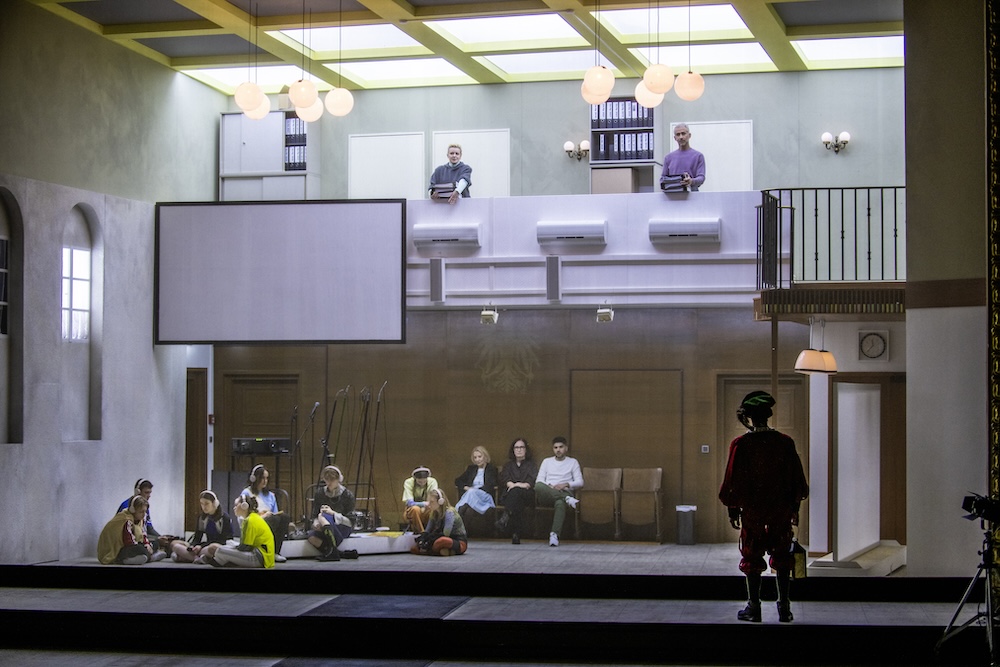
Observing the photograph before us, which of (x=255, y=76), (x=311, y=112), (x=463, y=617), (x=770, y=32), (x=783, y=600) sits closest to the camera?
(x=783, y=600)

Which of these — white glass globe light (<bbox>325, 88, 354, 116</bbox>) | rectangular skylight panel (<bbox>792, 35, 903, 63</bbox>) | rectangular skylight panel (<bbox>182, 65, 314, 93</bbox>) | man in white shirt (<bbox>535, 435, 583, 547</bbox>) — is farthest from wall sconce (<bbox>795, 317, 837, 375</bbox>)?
rectangular skylight panel (<bbox>182, 65, 314, 93</bbox>)

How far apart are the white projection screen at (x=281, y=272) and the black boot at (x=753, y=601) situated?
5.96m

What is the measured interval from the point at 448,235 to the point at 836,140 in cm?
431

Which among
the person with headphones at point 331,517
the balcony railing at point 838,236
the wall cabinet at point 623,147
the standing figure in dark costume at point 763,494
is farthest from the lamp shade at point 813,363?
the person with headphones at point 331,517

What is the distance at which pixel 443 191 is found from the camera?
541 inches

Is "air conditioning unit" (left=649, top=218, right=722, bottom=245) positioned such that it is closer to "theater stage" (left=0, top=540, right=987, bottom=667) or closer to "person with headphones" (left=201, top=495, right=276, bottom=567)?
"theater stage" (left=0, top=540, right=987, bottom=667)

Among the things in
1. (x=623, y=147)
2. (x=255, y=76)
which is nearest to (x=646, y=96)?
(x=623, y=147)

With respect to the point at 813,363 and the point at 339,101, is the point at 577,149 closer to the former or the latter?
the point at 339,101

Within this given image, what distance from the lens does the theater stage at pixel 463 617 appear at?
8.02 metres

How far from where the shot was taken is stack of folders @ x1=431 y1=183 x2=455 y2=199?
45.0ft

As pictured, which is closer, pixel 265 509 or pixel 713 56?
pixel 265 509

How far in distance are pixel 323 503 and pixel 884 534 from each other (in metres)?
5.77

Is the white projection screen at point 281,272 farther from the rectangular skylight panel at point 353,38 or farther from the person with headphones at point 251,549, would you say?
the person with headphones at point 251,549

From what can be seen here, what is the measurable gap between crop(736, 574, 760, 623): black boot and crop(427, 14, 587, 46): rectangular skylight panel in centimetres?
666
